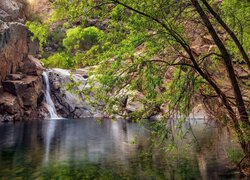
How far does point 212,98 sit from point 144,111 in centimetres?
377

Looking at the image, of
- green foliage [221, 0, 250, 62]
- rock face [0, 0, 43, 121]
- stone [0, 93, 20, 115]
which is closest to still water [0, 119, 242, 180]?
green foliage [221, 0, 250, 62]

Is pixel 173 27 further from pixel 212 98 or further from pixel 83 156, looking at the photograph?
pixel 83 156

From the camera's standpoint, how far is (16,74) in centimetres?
6794

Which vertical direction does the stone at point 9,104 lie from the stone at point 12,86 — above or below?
below

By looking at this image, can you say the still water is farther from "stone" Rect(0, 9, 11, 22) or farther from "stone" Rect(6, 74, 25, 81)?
"stone" Rect(0, 9, 11, 22)

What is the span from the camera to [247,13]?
54.3 ft

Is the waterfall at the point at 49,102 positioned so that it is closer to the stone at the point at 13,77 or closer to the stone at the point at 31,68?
the stone at the point at 31,68

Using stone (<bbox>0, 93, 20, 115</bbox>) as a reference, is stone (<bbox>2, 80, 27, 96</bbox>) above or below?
above

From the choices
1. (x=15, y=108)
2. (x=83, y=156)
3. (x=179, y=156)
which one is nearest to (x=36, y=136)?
(x=83, y=156)

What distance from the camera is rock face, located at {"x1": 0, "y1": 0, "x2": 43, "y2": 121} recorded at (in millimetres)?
63562

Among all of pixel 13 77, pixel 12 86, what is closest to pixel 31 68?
pixel 13 77

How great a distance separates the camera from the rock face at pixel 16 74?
63.6 metres

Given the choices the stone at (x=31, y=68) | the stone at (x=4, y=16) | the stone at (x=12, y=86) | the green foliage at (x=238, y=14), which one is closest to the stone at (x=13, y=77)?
the stone at (x=12, y=86)

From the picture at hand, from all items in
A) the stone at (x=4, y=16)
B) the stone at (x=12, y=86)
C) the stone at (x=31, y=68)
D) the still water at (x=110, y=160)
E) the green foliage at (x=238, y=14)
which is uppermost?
the stone at (x=4, y=16)
